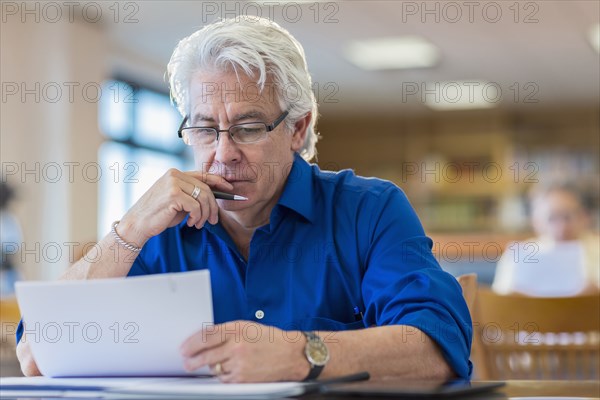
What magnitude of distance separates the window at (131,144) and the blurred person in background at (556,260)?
9.25 feet

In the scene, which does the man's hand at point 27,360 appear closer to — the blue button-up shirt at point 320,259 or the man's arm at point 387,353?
the blue button-up shirt at point 320,259

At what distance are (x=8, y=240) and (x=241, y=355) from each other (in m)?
4.22

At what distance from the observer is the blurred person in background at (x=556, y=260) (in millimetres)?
4141

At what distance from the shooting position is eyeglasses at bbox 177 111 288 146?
4.98 ft

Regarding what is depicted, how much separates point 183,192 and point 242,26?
0.34 metres

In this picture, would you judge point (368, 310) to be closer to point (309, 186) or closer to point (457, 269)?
point (309, 186)

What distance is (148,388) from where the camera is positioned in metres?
0.96

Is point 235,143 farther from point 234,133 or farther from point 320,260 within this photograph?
point 320,260

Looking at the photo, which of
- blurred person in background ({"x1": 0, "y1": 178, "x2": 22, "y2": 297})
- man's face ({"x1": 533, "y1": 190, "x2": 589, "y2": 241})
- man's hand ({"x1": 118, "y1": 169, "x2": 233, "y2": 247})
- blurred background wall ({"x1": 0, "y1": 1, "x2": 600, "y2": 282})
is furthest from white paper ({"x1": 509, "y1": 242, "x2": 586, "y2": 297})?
man's hand ({"x1": 118, "y1": 169, "x2": 233, "y2": 247})

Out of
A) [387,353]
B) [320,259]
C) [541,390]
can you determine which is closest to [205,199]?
[320,259]

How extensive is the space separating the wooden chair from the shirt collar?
631mm

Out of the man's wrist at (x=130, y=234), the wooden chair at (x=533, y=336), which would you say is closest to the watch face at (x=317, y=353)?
the man's wrist at (x=130, y=234)

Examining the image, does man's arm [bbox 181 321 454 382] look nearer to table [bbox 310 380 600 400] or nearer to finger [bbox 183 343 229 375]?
finger [bbox 183 343 229 375]

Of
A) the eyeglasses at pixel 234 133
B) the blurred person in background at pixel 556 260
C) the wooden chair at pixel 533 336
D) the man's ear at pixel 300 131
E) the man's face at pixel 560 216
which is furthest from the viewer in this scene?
the man's face at pixel 560 216
